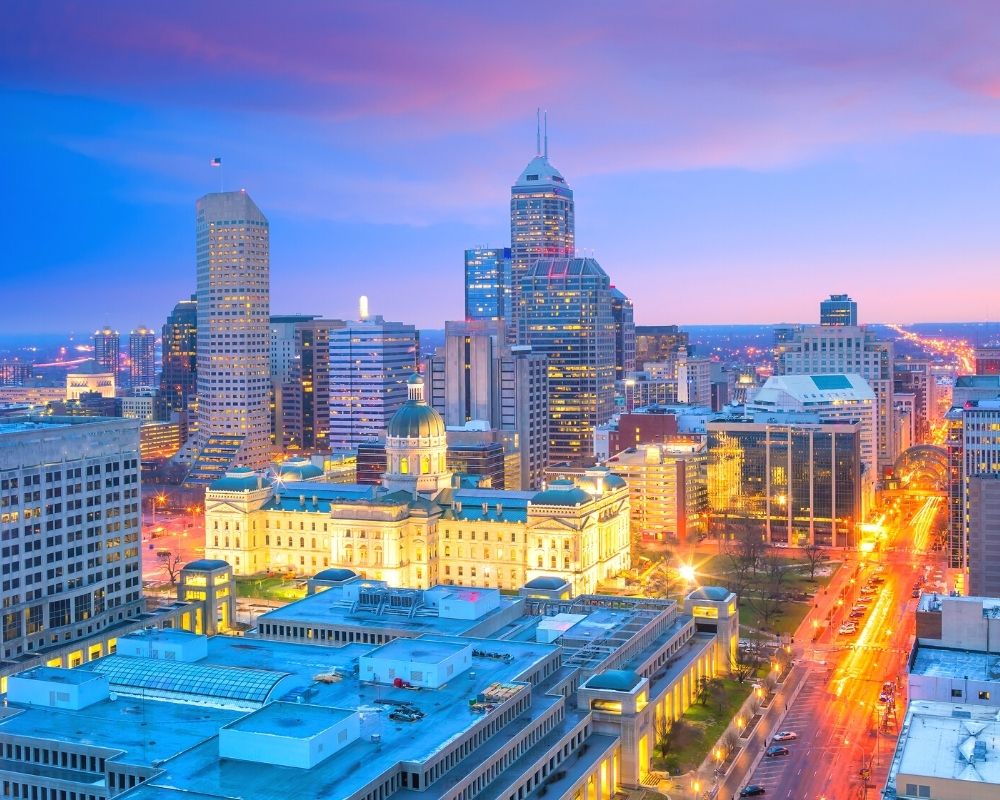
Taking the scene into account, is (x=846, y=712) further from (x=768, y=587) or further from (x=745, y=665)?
(x=768, y=587)

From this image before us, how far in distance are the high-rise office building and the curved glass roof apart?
22308mm

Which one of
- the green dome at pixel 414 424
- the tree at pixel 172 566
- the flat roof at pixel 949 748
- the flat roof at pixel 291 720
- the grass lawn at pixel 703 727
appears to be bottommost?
the grass lawn at pixel 703 727

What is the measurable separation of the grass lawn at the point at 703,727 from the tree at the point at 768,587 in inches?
1114

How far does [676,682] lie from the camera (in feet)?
404

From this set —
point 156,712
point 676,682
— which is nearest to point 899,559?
point 676,682

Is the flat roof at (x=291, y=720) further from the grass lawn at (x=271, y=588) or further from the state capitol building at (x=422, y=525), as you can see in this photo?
the state capitol building at (x=422, y=525)

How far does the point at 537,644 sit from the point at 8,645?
50.0 metres

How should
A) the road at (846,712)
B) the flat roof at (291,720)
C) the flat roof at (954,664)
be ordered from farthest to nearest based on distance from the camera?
the road at (846,712) < the flat roof at (954,664) < the flat roof at (291,720)

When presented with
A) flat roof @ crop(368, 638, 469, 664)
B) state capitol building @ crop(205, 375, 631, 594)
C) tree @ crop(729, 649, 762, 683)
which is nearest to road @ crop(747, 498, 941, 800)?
tree @ crop(729, 649, 762, 683)

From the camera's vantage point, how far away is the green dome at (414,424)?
7623 inches

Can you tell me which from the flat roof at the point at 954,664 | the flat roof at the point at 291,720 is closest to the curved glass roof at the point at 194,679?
the flat roof at the point at 291,720

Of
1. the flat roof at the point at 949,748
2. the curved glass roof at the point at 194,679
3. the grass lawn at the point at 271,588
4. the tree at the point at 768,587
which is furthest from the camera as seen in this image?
the grass lawn at the point at 271,588

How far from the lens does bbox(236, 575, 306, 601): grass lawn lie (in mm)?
175000

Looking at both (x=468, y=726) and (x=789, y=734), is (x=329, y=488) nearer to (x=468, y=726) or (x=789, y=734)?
(x=789, y=734)
